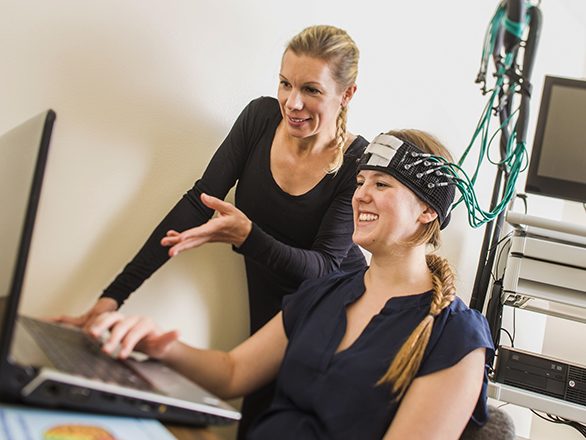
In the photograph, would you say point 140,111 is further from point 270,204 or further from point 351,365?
point 351,365

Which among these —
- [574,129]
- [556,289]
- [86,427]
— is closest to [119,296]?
[86,427]

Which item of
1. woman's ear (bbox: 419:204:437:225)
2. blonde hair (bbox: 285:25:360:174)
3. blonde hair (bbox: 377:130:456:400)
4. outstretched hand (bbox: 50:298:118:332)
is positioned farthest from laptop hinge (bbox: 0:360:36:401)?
blonde hair (bbox: 285:25:360:174)

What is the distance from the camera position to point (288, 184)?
1411 mm

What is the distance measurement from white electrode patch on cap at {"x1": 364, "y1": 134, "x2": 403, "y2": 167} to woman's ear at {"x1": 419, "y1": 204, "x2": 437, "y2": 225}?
5.8 inches

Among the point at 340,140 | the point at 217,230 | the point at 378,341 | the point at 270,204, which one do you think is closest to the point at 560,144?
the point at 340,140

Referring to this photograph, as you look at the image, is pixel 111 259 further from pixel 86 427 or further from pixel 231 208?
pixel 86 427

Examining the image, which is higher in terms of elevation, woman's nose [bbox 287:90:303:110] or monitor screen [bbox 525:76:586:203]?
monitor screen [bbox 525:76:586:203]

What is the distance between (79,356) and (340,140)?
0.98m

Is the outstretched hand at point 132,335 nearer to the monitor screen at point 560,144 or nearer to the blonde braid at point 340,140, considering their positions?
the blonde braid at point 340,140

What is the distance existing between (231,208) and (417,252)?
0.46 metres

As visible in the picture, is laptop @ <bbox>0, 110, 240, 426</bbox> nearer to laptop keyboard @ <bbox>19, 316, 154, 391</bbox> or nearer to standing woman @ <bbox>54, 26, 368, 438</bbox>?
laptop keyboard @ <bbox>19, 316, 154, 391</bbox>

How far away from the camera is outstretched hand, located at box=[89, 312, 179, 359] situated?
2.44 feet

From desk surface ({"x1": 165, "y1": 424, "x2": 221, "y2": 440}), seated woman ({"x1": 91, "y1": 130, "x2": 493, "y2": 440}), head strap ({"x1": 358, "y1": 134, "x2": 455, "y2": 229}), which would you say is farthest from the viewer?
head strap ({"x1": 358, "y1": 134, "x2": 455, "y2": 229})

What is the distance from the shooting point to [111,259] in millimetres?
1264
